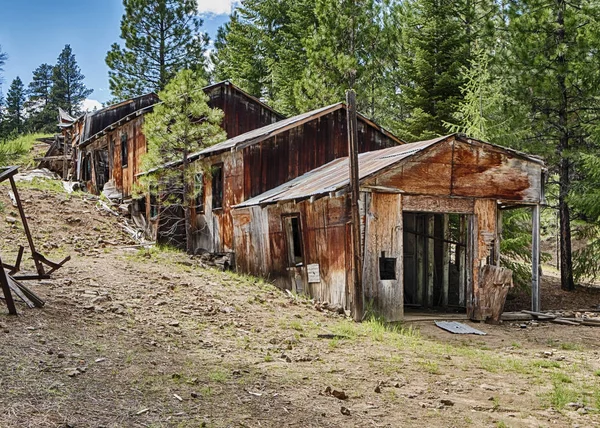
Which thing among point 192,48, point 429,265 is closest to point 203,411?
point 429,265

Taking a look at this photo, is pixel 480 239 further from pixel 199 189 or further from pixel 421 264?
pixel 199 189

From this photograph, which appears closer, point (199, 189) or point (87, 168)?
point (199, 189)

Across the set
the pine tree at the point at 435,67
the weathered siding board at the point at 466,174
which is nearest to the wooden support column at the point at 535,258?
the weathered siding board at the point at 466,174

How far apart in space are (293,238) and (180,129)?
556 cm

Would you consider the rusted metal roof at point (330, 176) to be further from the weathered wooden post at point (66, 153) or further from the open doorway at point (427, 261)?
the weathered wooden post at point (66, 153)

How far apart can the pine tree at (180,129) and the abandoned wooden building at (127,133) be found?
4752 millimetres

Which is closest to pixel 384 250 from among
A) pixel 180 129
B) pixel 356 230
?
pixel 356 230

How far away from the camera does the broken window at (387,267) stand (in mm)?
12078

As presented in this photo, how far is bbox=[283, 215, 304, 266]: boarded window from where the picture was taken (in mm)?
14578

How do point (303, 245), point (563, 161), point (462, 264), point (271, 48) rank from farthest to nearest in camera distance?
point (271, 48), point (563, 161), point (462, 264), point (303, 245)

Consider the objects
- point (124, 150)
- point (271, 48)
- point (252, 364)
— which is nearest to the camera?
point (252, 364)

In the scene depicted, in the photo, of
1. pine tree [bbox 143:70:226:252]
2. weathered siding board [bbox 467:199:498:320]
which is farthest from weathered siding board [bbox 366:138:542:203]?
pine tree [bbox 143:70:226:252]

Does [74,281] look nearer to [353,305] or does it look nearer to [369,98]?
[353,305]

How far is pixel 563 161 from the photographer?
18.1m
